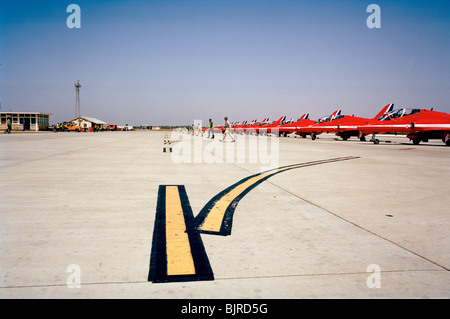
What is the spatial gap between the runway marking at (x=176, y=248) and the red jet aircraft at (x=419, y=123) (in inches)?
778

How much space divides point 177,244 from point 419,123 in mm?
21132

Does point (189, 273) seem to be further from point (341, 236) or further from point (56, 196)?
point (56, 196)

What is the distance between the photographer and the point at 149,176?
24.1 feet

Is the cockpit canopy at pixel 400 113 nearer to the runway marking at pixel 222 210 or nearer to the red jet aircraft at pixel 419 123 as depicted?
the red jet aircraft at pixel 419 123

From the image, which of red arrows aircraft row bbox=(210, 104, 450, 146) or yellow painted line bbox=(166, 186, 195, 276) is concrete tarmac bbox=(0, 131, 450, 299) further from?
red arrows aircraft row bbox=(210, 104, 450, 146)

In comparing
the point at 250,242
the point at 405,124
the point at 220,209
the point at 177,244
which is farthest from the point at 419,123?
the point at 177,244

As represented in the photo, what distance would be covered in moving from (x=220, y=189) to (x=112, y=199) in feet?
6.07

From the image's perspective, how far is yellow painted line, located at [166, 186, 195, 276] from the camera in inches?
102

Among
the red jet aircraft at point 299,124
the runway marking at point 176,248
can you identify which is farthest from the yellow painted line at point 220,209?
the red jet aircraft at point 299,124

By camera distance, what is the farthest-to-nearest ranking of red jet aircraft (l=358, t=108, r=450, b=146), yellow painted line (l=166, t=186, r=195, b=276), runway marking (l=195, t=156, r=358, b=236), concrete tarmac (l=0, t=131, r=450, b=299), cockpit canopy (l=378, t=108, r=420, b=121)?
1. cockpit canopy (l=378, t=108, r=420, b=121)
2. red jet aircraft (l=358, t=108, r=450, b=146)
3. runway marking (l=195, t=156, r=358, b=236)
4. yellow painted line (l=166, t=186, r=195, b=276)
5. concrete tarmac (l=0, t=131, r=450, b=299)

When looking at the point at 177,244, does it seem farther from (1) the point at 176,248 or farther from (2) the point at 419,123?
(2) the point at 419,123

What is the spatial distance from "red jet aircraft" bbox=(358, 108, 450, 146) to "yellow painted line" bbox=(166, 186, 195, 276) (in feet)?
64.9

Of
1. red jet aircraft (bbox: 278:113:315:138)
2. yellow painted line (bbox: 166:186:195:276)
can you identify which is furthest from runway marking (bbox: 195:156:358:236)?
red jet aircraft (bbox: 278:113:315:138)

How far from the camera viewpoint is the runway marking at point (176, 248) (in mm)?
2484
